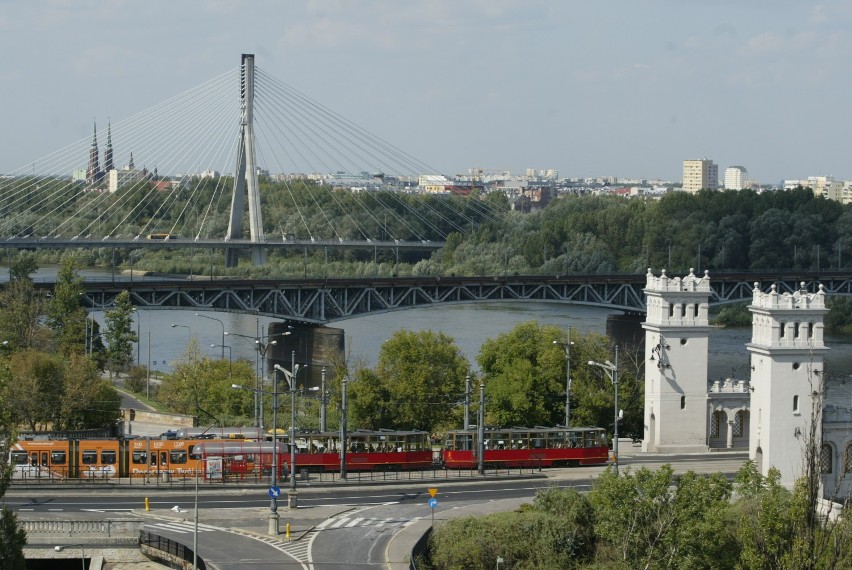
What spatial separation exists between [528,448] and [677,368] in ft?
16.9

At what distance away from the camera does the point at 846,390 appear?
5659 cm

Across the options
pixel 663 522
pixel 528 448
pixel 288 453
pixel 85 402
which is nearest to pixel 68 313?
pixel 85 402

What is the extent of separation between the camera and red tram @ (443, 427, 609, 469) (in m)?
37.6

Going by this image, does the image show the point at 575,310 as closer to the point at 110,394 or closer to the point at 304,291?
the point at 304,291

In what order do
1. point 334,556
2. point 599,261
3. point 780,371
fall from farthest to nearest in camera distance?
point 599,261 → point 780,371 → point 334,556

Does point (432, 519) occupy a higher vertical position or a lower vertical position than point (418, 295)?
lower

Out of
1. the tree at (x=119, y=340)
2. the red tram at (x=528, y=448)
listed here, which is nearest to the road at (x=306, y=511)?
the red tram at (x=528, y=448)

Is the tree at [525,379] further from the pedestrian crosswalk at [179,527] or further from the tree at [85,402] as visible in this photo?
the pedestrian crosswalk at [179,527]

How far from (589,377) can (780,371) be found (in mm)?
9644

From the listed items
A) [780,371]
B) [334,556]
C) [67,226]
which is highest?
[67,226]

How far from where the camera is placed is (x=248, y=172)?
77.1 metres

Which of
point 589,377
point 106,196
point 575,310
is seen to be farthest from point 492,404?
point 106,196

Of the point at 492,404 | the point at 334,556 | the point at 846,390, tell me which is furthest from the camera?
the point at 846,390

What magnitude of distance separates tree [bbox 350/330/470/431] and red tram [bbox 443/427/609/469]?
21.3ft
